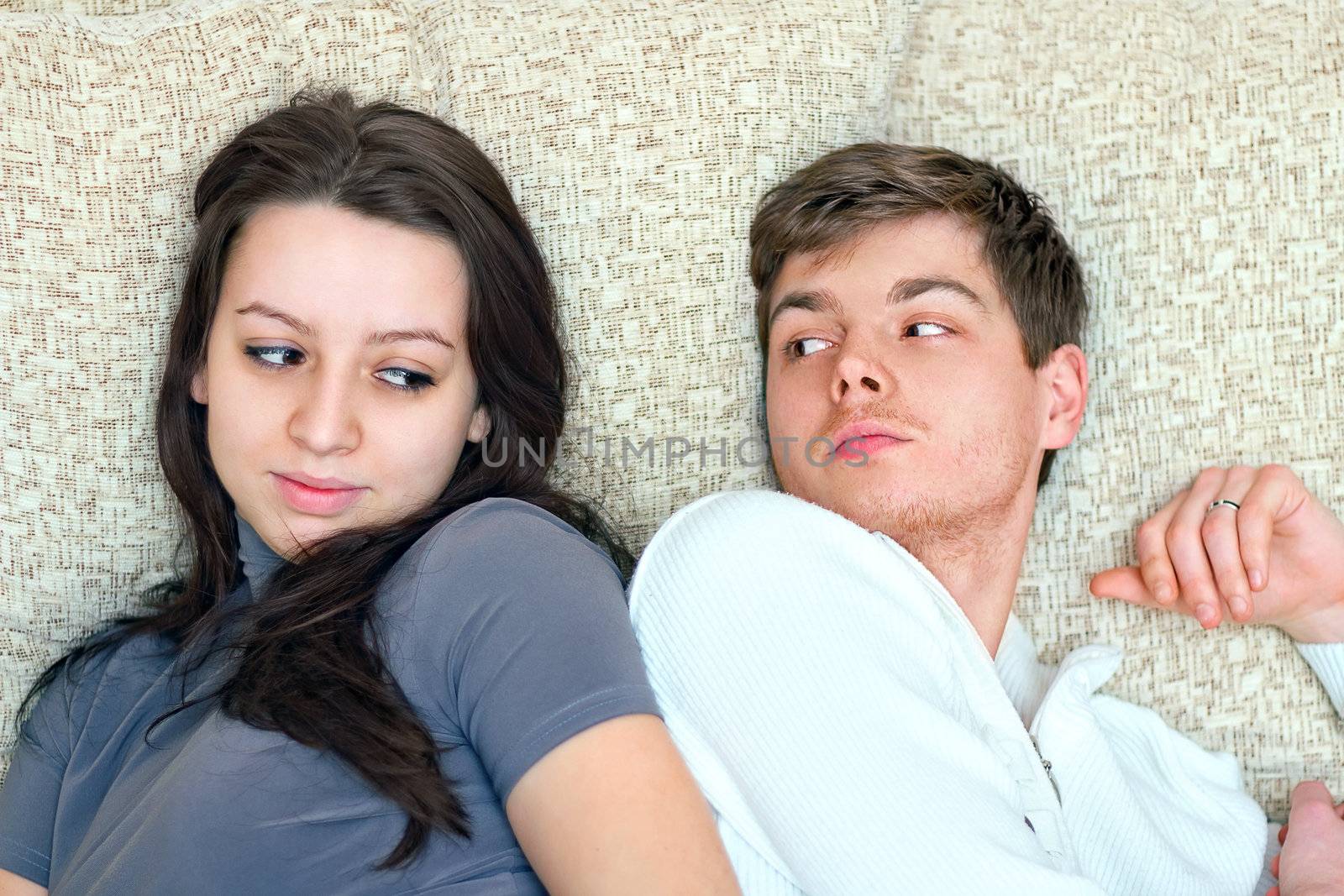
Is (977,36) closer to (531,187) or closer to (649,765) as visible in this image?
(531,187)

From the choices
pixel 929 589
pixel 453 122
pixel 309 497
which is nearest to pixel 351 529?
pixel 309 497

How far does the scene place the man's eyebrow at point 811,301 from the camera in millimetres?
1460

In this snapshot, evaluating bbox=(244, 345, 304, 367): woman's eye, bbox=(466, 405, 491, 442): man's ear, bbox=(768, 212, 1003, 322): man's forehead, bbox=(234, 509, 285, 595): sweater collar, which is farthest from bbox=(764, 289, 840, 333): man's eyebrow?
bbox=(234, 509, 285, 595): sweater collar

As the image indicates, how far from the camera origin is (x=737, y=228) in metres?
1.54

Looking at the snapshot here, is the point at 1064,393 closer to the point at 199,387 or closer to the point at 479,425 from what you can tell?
the point at 479,425

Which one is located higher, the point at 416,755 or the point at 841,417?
the point at 841,417

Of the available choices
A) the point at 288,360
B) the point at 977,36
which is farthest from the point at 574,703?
the point at 977,36

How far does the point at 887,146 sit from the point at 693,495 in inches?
21.3

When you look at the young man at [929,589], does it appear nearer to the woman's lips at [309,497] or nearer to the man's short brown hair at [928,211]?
the man's short brown hair at [928,211]

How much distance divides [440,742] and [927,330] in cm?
78

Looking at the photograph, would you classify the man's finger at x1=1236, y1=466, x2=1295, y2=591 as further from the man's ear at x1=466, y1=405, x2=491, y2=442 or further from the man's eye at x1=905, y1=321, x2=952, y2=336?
the man's ear at x1=466, y1=405, x2=491, y2=442

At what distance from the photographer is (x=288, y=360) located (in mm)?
1287

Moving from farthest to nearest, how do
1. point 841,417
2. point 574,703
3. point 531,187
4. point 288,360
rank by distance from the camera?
point 531,187, point 841,417, point 288,360, point 574,703

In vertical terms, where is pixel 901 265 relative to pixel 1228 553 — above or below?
above
